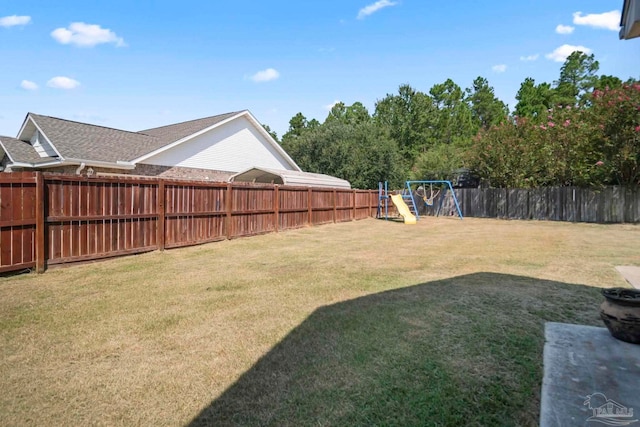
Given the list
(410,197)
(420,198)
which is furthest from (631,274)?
(420,198)

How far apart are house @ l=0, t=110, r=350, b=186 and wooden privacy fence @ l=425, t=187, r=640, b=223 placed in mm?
10855

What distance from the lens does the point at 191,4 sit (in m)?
12.6

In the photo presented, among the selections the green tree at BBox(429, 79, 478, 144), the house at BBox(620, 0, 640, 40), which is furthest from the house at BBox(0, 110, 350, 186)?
the green tree at BBox(429, 79, 478, 144)

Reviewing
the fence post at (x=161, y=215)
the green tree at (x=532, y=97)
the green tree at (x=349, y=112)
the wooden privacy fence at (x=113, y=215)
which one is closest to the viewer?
the wooden privacy fence at (x=113, y=215)

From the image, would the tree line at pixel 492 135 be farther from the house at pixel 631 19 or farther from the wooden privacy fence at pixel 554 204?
the house at pixel 631 19

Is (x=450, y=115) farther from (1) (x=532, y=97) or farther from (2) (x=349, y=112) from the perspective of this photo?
(2) (x=349, y=112)

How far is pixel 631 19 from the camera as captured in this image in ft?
9.57

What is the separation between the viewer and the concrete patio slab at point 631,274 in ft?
15.1

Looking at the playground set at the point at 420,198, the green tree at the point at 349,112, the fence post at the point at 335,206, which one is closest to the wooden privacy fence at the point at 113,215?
the fence post at the point at 335,206

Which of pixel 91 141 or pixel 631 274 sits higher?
pixel 91 141

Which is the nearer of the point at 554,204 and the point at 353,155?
the point at 554,204

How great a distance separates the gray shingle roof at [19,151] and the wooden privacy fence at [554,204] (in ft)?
68.8

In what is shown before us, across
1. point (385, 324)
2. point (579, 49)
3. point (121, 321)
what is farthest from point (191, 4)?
point (579, 49)

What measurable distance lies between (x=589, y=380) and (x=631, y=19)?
2.98 meters
